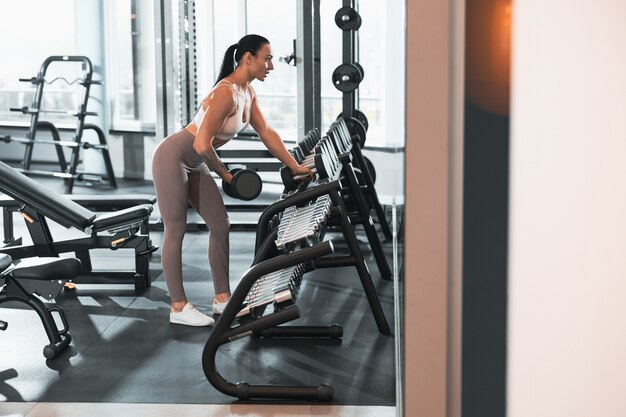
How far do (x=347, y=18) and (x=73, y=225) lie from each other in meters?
2.64

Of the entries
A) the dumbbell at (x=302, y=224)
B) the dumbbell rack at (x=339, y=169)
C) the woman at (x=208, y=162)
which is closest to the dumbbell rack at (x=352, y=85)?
the dumbbell rack at (x=339, y=169)

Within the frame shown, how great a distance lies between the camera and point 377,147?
7695mm

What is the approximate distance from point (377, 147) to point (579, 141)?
6666 mm

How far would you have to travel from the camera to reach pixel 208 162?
12.6 feet

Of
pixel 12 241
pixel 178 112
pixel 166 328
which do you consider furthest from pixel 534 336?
pixel 178 112

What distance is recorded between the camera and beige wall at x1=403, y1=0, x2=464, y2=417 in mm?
1131

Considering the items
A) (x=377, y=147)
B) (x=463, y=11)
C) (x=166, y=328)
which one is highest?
(x=463, y=11)

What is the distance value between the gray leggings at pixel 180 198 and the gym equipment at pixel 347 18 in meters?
2.34

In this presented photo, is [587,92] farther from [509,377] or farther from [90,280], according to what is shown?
[90,280]

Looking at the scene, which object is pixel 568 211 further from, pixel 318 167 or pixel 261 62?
pixel 261 62

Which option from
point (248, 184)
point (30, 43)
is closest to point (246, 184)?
point (248, 184)

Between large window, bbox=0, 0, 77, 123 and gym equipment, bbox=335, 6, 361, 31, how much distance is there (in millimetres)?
5486

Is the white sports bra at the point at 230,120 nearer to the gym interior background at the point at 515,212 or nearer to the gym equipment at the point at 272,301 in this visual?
the gym equipment at the point at 272,301

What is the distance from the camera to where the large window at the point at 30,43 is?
34.6ft
